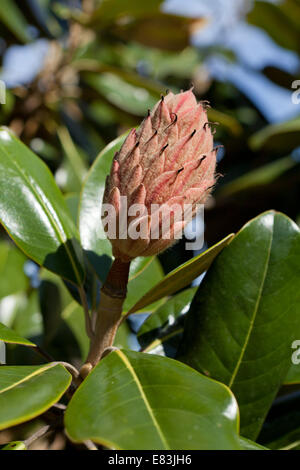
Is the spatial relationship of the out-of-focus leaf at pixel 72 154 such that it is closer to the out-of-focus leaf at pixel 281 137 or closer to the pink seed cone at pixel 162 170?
the out-of-focus leaf at pixel 281 137

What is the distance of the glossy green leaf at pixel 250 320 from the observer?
3.92 feet

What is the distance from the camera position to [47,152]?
2908mm

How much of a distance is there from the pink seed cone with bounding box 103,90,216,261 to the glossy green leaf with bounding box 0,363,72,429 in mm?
270

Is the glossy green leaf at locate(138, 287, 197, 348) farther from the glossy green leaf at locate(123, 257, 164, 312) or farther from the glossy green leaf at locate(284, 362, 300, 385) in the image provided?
the glossy green leaf at locate(284, 362, 300, 385)

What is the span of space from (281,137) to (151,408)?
1.76 meters

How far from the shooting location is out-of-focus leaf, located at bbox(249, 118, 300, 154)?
2.33m

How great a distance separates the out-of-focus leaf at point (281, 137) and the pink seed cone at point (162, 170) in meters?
1.37

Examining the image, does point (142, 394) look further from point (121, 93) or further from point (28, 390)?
point (121, 93)

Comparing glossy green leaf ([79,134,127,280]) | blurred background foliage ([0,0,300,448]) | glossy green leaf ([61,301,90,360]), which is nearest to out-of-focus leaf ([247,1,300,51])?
blurred background foliage ([0,0,300,448])

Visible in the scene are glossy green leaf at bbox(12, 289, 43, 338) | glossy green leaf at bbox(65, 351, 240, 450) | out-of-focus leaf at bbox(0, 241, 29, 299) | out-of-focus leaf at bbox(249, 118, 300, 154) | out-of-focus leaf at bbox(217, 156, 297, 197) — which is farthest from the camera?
out-of-focus leaf at bbox(217, 156, 297, 197)

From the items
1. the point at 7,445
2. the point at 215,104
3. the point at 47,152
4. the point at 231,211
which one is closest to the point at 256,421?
the point at 7,445

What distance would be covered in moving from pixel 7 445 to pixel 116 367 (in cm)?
26
